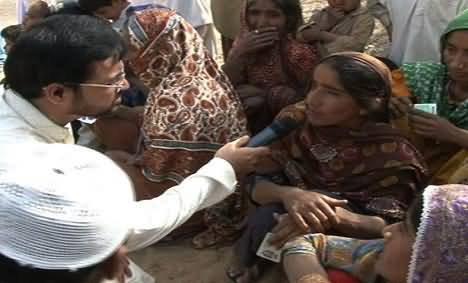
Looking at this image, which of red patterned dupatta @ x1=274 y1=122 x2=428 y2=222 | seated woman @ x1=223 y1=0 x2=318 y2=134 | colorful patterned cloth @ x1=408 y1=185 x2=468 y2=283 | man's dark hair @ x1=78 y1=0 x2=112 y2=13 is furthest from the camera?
man's dark hair @ x1=78 y1=0 x2=112 y2=13

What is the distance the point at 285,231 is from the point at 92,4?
2.33 m

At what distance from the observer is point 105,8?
4.50 meters

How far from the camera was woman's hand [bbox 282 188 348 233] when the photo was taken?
2850 mm

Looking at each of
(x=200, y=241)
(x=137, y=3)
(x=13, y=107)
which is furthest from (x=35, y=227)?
(x=137, y=3)

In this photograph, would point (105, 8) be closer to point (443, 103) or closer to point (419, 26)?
point (419, 26)

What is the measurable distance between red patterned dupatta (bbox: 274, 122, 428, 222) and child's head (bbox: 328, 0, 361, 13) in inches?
51.1

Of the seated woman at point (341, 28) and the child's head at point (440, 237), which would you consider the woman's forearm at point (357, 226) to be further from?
the seated woman at point (341, 28)

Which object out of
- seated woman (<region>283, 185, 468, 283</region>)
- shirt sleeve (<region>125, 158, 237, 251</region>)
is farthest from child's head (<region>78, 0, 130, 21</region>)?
seated woman (<region>283, 185, 468, 283</region>)

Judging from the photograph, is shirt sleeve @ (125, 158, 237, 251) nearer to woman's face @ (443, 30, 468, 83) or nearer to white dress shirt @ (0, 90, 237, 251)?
white dress shirt @ (0, 90, 237, 251)

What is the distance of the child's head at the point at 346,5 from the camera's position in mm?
4199

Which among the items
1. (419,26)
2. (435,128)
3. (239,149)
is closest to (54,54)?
(239,149)

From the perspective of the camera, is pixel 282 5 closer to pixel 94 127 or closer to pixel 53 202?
pixel 94 127

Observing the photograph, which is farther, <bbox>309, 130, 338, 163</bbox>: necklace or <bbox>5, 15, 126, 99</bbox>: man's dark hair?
<bbox>309, 130, 338, 163</bbox>: necklace

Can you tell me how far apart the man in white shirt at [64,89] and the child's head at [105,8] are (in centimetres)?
188
